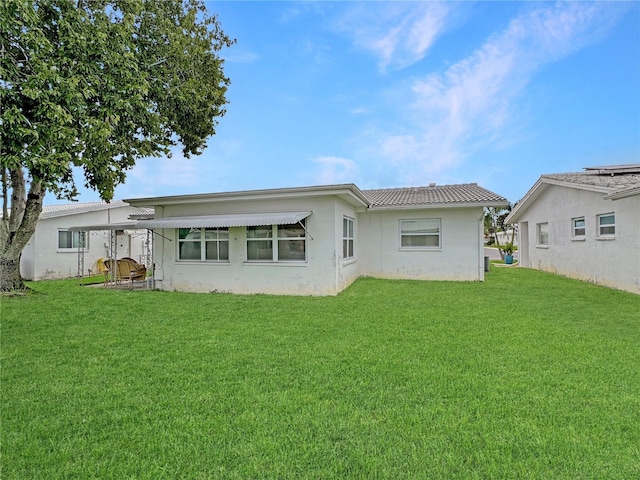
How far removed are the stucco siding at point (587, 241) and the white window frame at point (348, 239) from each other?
10854mm

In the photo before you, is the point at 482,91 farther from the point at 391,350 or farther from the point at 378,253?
the point at 391,350

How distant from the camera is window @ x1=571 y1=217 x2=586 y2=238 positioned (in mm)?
16984

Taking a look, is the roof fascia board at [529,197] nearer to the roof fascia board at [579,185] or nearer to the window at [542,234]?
the roof fascia board at [579,185]

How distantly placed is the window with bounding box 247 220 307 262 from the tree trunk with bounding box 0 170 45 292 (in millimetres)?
8676

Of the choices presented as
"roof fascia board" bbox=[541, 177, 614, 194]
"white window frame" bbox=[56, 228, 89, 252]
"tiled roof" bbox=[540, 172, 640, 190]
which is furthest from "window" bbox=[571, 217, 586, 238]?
"white window frame" bbox=[56, 228, 89, 252]

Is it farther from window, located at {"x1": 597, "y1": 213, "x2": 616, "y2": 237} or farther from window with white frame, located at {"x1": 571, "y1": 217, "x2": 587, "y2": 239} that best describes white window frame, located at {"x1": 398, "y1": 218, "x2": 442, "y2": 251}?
window with white frame, located at {"x1": 571, "y1": 217, "x2": 587, "y2": 239}

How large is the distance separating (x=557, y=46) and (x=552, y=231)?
10.7 meters

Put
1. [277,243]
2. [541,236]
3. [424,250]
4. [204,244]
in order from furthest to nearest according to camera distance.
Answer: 1. [541,236]
2. [424,250]
3. [204,244]
4. [277,243]

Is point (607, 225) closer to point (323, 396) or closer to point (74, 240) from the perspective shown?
point (323, 396)

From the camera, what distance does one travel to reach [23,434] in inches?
146

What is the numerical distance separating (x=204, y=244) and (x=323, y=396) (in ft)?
38.3

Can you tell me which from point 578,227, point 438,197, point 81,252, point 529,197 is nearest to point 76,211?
point 81,252

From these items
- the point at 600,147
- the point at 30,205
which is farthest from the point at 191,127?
the point at 600,147

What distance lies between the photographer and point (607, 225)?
14.7 m
